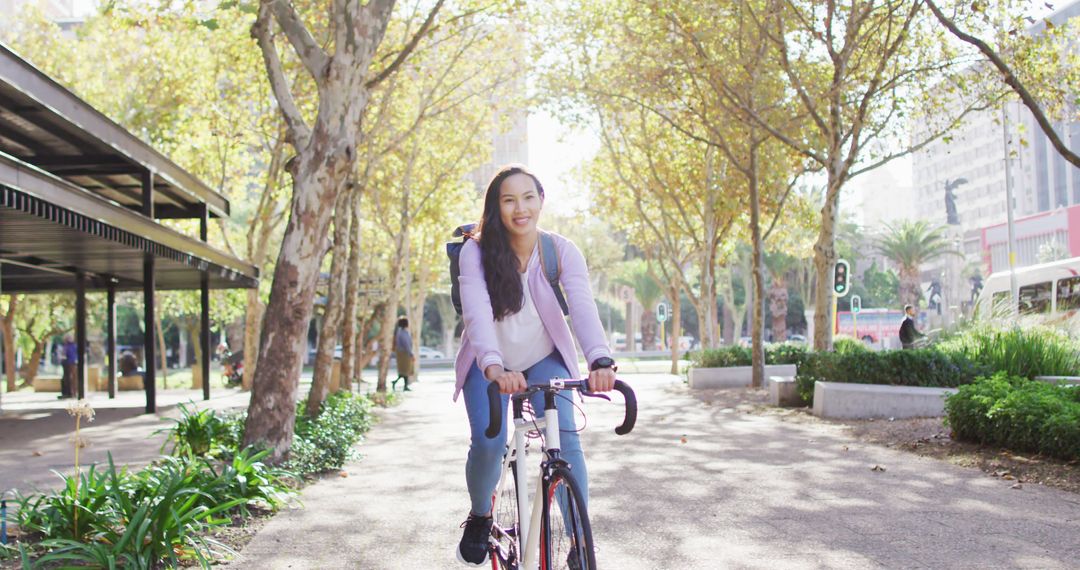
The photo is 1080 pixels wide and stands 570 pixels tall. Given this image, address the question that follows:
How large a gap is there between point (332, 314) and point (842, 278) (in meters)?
11.5

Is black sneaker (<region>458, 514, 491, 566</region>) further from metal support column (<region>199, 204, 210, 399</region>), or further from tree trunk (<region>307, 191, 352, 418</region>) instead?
metal support column (<region>199, 204, 210, 399</region>)

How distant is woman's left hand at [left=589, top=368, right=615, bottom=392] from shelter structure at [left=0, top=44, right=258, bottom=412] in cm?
817

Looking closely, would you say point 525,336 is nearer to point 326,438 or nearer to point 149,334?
point 326,438

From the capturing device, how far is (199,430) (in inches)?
368

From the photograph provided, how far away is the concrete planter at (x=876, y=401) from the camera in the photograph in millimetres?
13242

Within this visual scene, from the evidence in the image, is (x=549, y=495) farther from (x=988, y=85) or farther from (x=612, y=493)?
(x=988, y=85)

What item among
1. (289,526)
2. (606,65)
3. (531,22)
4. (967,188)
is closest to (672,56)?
(531,22)

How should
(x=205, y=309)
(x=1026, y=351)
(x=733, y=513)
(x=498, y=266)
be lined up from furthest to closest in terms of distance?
1. (x=205, y=309)
2. (x=1026, y=351)
3. (x=733, y=513)
4. (x=498, y=266)

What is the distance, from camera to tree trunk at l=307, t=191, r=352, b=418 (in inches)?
533

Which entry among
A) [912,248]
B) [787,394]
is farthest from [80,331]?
[912,248]

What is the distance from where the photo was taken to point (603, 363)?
3.63 metres

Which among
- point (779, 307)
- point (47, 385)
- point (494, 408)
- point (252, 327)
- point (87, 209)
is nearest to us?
point (494, 408)

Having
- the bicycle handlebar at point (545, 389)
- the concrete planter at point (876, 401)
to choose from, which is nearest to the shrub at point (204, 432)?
the bicycle handlebar at point (545, 389)

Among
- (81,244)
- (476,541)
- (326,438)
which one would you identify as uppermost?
(81,244)
